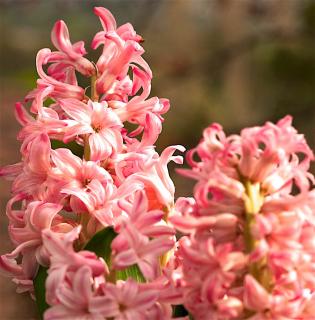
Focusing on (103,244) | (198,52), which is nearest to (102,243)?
(103,244)

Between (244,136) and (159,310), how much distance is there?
0.32 feet

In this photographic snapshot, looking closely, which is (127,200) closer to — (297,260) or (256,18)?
(297,260)

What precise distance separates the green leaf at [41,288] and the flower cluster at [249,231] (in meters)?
0.08

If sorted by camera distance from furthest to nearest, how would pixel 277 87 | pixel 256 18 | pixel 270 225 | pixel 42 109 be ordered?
pixel 256 18
pixel 277 87
pixel 42 109
pixel 270 225

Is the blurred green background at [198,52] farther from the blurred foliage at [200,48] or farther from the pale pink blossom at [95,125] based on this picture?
the pale pink blossom at [95,125]

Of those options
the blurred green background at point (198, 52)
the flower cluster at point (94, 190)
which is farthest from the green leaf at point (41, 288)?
the blurred green background at point (198, 52)

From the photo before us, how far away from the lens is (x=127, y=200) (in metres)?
0.42

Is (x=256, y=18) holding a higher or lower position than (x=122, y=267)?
higher

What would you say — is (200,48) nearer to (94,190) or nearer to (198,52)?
(198,52)

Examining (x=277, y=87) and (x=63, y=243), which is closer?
(x=63, y=243)

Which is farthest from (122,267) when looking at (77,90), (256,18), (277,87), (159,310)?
(256,18)

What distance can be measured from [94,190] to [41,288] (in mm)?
65

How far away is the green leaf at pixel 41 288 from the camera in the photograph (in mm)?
429

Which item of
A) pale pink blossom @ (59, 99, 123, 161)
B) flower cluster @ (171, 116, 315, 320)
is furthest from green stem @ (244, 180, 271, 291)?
pale pink blossom @ (59, 99, 123, 161)
